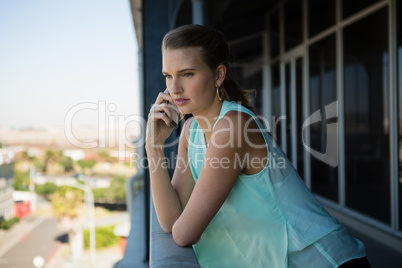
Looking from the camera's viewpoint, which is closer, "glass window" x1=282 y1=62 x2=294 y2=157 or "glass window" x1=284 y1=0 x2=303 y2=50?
"glass window" x1=284 y1=0 x2=303 y2=50

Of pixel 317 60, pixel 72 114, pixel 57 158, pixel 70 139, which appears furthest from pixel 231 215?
pixel 57 158

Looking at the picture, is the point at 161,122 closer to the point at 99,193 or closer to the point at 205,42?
the point at 205,42

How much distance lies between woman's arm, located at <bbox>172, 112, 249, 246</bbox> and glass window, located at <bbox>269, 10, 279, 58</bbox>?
6585 mm

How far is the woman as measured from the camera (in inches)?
44.8

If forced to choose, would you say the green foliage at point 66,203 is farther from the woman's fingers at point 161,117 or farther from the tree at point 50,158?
the woman's fingers at point 161,117

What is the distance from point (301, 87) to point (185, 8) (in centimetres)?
344

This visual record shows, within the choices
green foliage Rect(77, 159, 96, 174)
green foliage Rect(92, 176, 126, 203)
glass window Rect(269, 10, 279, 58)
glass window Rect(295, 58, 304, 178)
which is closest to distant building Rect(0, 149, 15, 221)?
glass window Rect(295, 58, 304, 178)

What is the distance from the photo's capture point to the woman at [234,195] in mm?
1139

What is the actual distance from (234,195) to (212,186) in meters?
0.11

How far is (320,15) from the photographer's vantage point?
214 inches

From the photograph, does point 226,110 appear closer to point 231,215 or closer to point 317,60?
point 231,215

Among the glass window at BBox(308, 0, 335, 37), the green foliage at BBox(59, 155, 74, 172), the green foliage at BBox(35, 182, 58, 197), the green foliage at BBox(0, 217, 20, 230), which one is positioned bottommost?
the green foliage at BBox(35, 182, 58, 197)

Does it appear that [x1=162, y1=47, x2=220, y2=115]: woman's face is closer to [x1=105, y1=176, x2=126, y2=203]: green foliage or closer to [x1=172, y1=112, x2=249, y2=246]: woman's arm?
[x1=172, y1=112, x2=249, y2=246]: woman's arm

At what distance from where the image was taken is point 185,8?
11.2 ft
